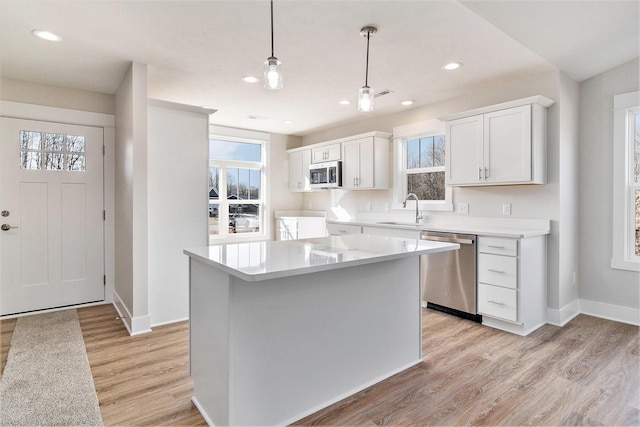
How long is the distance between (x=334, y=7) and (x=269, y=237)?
14.3 feet

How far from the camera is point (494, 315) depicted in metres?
3.18

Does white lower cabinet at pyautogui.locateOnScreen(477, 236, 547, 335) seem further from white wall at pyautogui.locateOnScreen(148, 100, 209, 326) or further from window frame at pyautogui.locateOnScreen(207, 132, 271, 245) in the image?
window frame at pyautogui.locateOnScreen(207, 132, 271, 245)

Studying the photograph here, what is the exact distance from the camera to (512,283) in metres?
3.04

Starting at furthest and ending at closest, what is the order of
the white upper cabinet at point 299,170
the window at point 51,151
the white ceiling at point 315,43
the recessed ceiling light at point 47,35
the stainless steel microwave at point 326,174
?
the white upper cabinet at point 299,170
the stainless steel microwave at point 326,174
the window at point 51,151
the recessed ceiling light at point 47,35
the white ceiling at point 315,43

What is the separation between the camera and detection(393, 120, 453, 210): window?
4.24 m

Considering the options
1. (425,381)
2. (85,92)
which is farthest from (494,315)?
(85,92)

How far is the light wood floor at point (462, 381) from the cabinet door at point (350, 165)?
7.82 feet

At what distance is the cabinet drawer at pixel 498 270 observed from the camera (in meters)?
3.04

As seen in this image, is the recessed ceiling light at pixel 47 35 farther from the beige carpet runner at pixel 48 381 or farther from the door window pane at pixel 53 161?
the beige carpet runner at pixel 48 381

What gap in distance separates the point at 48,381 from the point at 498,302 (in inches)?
138

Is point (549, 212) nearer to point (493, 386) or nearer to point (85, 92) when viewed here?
point (493, 386)

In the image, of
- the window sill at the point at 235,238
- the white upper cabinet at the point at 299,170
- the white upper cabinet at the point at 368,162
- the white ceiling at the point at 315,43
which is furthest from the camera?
the white upper cabinet at the point at 299,170

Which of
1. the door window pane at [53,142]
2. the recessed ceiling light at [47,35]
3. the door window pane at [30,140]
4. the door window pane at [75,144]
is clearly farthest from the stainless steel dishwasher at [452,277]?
the door window pane at [30,140]

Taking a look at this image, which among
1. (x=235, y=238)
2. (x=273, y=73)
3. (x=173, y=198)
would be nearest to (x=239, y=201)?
(x=235, y=238)
